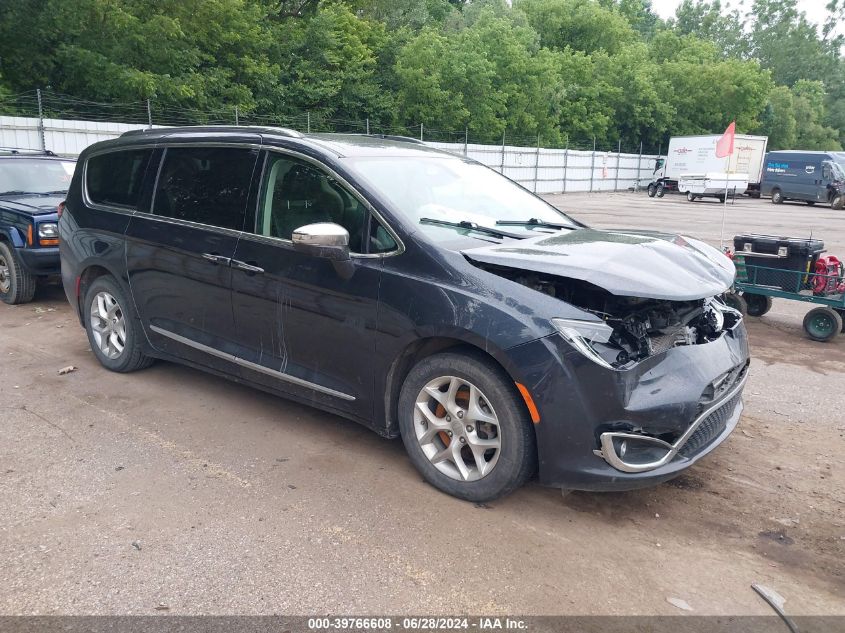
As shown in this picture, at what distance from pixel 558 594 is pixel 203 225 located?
3224 millimetres

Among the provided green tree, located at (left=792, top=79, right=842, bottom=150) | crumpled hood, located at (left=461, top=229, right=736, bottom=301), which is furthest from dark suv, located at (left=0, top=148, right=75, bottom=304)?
green tree, located at (left=792, top=79, right=842, bottom=150)

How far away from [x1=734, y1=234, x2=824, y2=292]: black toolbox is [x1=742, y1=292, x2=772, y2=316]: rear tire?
0.56 m

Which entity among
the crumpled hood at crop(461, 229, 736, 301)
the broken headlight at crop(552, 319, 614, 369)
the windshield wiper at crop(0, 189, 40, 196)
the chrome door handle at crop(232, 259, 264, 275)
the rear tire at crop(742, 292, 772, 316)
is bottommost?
the rear tire at crop(742, 292, 772, 316)

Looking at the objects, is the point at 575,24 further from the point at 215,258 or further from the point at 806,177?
the point at 215,258

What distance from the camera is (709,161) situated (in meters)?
38.2

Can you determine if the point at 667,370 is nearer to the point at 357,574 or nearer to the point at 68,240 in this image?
the point at 357,574

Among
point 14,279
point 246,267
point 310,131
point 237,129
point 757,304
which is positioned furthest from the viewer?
point 310,131

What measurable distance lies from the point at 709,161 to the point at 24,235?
121ft

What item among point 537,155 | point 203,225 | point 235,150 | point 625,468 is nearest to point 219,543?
point 625,468

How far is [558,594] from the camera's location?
2984mm

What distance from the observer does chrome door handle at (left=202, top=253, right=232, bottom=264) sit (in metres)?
4.55

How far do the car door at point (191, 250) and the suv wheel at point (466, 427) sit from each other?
1.55 m

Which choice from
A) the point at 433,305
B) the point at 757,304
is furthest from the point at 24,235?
the point at 757,304

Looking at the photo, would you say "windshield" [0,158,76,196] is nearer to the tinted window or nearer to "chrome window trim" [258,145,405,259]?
the tinted window
